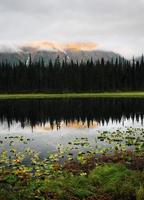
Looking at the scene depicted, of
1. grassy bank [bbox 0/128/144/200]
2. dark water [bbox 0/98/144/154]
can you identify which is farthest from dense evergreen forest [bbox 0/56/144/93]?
grassy bank [bbox 0/128/144/200]

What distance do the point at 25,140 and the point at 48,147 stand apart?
542cm

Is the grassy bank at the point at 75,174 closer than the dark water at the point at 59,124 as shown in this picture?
Yes

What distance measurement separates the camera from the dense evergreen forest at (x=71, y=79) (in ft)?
517

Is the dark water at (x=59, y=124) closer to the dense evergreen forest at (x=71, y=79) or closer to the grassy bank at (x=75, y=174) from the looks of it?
the grassy bank at (x=75, y=174)

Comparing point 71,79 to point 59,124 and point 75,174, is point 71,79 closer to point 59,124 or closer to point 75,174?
→ point 59,124

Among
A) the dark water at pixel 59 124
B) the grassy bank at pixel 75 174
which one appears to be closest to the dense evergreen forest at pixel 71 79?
the dark water at pixel 59 124

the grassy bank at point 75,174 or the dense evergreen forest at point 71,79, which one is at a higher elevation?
the grassy bank at point 75,174

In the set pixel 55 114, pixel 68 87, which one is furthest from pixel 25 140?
pixel 68 87

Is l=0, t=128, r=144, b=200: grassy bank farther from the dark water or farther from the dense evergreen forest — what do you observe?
the dense evergreen forest

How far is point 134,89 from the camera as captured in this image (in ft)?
521

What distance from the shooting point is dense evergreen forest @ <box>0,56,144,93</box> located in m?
158

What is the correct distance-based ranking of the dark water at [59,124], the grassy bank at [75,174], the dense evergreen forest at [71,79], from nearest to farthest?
the grassy bank at [75,174]
the dark water at [59,124]
the dense evergreen forest at [71,79]

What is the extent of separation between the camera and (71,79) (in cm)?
16000

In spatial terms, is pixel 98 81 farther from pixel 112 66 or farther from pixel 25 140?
pixel 25 140
